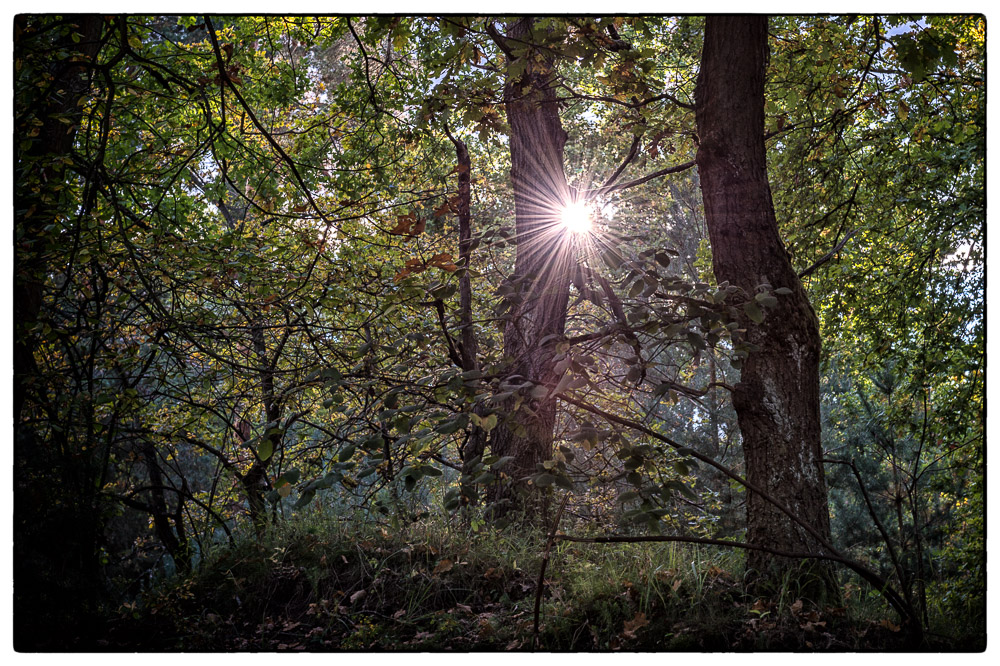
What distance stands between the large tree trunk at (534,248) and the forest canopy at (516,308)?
0.02 meters

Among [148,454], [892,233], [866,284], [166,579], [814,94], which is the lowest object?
[166,579]

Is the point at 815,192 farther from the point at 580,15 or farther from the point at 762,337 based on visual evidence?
the point at 580,15

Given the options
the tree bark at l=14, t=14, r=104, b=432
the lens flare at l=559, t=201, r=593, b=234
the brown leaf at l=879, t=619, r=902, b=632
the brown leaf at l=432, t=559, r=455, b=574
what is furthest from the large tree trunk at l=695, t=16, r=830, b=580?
the tree bark at l=14, t=14, r=104, b=432

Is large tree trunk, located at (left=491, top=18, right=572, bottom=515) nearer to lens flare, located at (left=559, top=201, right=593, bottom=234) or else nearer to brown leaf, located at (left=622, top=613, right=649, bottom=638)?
lens flare, located at (left=559, top=201, right=593, bottom=234)

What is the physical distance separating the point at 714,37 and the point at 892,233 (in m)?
2.99

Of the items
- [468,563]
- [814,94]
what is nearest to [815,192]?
[814,94]

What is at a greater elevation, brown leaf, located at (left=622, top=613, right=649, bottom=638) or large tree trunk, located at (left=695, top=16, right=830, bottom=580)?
large tree trunk, located at (left=695, top=16, right=830, bottom=580)

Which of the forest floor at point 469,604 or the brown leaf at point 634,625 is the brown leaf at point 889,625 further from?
the brown leaf at point 634,625

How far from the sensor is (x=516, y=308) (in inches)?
110

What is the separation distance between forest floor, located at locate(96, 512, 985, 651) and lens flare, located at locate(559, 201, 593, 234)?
5.39ft

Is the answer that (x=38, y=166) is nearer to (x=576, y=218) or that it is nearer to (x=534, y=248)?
(x=534, y=248)

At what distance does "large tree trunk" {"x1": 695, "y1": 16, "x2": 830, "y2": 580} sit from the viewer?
2746 mm

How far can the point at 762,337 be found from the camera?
2.81 metres

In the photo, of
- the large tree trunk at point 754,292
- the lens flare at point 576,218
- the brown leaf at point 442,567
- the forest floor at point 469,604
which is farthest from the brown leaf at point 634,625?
the lens flare at point 576,218
